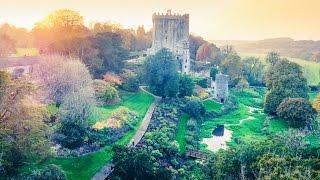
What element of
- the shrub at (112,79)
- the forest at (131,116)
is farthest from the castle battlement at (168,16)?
the shrub at (112,79)

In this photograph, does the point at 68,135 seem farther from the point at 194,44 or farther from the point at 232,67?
the point at 194,44

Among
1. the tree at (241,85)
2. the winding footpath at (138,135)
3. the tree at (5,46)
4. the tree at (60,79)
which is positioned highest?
the tree at (5,46)

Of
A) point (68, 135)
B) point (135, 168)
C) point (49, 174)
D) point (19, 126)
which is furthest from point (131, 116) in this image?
point (19, 126)

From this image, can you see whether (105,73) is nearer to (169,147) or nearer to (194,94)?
(194,94)

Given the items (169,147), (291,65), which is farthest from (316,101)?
(169,147)

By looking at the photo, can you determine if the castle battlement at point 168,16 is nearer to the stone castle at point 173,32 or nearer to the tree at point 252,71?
the stone castle at point 173,32
